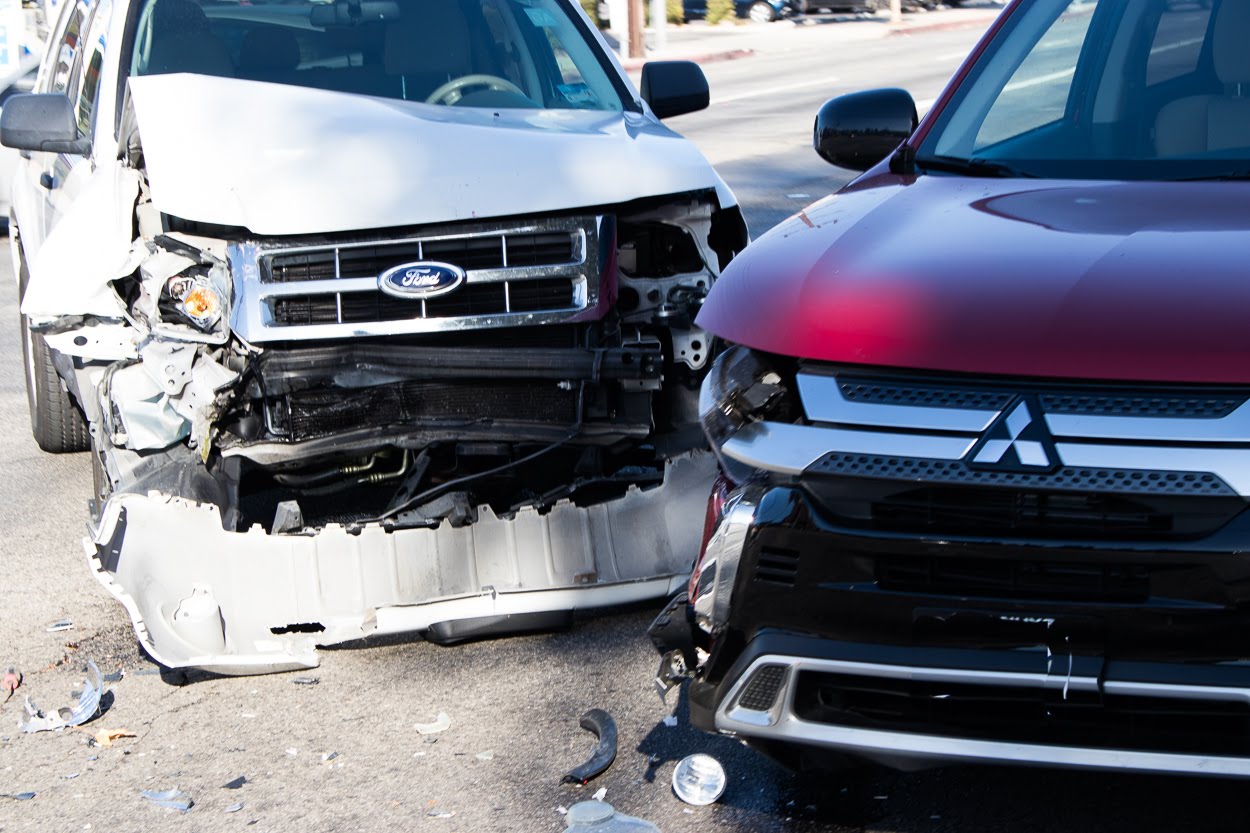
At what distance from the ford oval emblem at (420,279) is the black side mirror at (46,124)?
1.65m

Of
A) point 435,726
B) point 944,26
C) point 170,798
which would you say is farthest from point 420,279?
point 944,26

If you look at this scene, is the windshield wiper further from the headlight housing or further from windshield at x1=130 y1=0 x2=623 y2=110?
windshield at x1=130 y1=0 x2=623 y2=110

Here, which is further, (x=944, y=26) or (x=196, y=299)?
(x=944, y=26)

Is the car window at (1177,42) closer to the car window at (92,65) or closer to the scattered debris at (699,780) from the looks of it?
the scattered debris at (699,780)

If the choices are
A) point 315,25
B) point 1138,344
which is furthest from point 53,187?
point 1138,344

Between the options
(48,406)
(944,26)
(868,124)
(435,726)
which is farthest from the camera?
(944,26)

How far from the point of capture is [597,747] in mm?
4168

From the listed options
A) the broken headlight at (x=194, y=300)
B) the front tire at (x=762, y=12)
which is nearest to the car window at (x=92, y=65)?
the broken headlight at (x=194, y=300)

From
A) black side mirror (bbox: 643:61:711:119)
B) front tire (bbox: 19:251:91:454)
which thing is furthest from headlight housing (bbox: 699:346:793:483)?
front tire (bbox: 19:251:91:454)

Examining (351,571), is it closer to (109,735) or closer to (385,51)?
(109,735)

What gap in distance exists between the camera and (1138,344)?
2.95 meters

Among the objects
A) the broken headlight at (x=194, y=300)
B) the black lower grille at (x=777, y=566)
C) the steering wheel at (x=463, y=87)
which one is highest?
the steering wheel at (x=463, y=87)

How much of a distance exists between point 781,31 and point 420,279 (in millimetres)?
34222

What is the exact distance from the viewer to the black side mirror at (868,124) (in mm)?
4629
